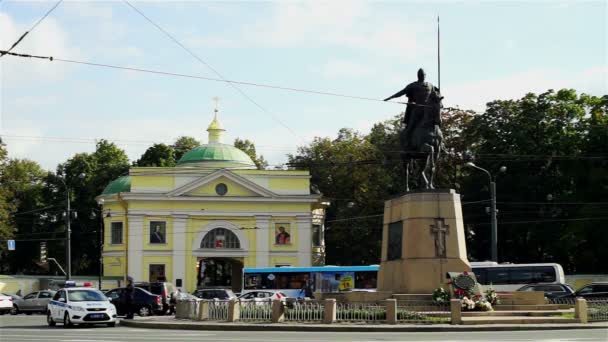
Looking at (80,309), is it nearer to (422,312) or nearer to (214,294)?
(422,312)

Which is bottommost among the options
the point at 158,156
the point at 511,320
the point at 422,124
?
the point at 511,320

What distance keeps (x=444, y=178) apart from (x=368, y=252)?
9.68 metres

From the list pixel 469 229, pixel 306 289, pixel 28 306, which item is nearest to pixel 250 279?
pixel 306 289

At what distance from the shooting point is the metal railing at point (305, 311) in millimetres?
30141

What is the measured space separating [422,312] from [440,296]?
0.90 meters

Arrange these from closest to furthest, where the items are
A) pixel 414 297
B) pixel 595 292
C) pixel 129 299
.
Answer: pixel 414 297, pixel 129 299, pixel 595 292

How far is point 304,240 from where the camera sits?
72750 millimetres

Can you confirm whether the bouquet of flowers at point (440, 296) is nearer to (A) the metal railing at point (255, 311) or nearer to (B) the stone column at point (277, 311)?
(B) the stone column at point (277, 311)

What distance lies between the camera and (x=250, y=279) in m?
58.1

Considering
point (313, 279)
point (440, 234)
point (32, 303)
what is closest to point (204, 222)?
point (313, 279)

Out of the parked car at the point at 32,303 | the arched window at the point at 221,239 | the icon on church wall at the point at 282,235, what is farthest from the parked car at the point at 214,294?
the icon on church wall at the point at 282,235

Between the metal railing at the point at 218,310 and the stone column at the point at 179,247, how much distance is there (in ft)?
128

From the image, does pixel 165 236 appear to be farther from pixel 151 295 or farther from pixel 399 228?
pixel 399 228

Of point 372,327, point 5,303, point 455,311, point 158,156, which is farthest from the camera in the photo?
point 158,156
